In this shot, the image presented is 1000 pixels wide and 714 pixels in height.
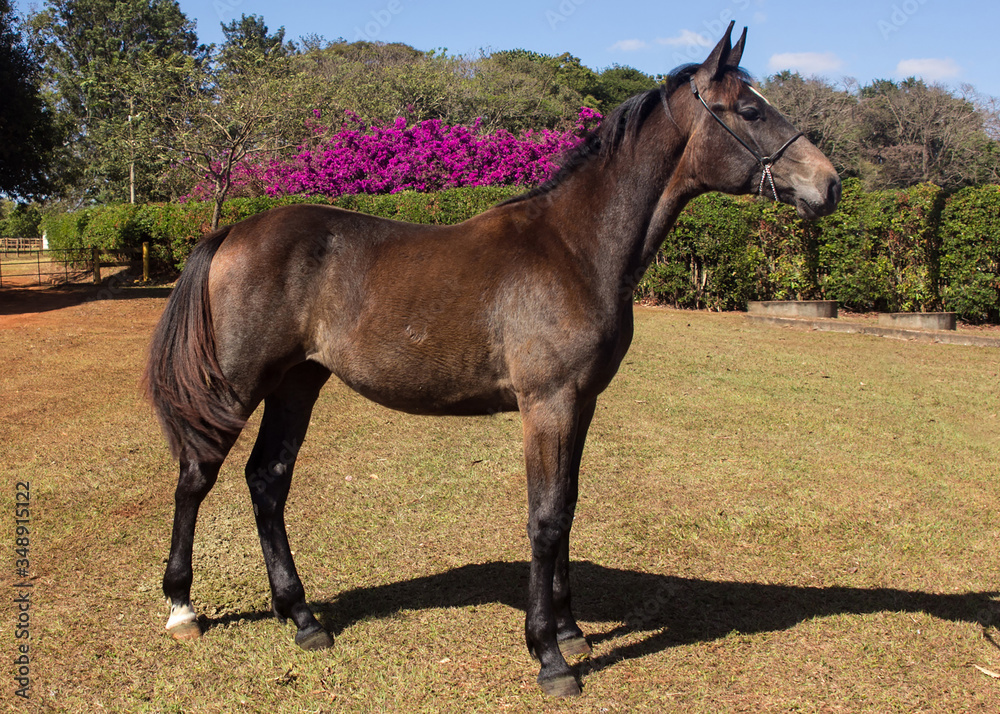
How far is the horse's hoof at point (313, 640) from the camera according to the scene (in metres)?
3.34

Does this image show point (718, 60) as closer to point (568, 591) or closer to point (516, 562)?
point (568, 591)

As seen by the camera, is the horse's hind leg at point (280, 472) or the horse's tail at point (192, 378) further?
the horse's hind leg at point (280, 472)

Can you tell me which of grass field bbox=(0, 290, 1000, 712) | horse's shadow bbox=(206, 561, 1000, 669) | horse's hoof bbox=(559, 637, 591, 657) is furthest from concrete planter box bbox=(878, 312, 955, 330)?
horse's hoof bbox=(559, 637, 591, 657)

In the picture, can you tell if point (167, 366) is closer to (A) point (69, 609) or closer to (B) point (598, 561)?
(A) point (69, 609)

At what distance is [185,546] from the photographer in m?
3.41

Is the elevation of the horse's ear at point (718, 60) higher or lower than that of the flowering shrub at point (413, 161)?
lower

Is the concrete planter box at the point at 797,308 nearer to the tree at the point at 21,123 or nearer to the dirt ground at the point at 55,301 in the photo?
the dirt ground at the point at 55,301

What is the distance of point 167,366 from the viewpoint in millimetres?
3328

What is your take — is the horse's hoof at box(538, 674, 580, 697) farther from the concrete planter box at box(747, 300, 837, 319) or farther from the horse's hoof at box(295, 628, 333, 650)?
the concrete planter box at box(747, 300, 837, 319)

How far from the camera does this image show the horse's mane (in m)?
3.19

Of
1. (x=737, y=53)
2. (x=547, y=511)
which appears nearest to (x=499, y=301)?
(x=547, y=511)

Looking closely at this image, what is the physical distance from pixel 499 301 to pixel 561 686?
167cm

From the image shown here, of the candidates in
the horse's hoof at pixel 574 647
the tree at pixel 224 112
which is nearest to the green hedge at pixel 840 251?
the tree at pixel 224 112

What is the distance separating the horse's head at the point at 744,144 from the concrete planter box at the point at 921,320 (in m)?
11.3
